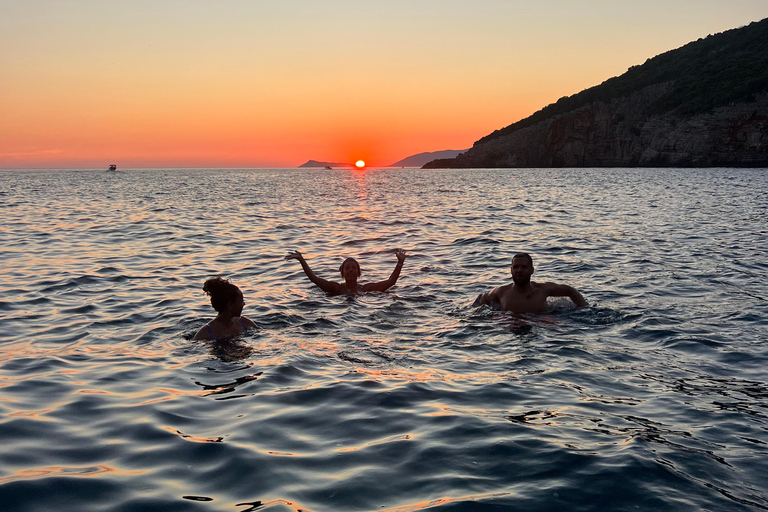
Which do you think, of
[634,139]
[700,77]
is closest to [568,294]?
[634,139]

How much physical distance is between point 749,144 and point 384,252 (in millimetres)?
103214

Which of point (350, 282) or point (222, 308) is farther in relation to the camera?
point (350, 282)

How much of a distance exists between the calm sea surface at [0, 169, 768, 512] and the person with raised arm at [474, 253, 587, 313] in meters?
0.27

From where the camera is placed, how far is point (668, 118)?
11794 cm

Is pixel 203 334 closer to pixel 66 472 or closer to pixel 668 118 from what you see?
pixel 66 472

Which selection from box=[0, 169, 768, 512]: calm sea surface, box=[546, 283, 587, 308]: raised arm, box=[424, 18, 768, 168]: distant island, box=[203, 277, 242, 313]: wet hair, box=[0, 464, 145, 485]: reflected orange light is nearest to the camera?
box=[0, 169, 768, 512]: calm sea surface

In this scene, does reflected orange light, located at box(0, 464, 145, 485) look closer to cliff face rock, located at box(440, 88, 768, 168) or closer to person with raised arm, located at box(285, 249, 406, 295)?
person with raised arm, located at box(285, 249, 406, 295)

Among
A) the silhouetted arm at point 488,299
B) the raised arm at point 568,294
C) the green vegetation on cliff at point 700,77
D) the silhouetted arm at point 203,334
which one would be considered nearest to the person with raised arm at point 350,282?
the silhouetted arm at point 488,299

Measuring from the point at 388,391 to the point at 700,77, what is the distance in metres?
141

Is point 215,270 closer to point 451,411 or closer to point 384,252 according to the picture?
point 384,252

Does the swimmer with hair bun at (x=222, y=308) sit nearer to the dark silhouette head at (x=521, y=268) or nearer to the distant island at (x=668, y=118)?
the dark silhouette head at (x=521, y=268)

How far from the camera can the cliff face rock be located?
100625mm

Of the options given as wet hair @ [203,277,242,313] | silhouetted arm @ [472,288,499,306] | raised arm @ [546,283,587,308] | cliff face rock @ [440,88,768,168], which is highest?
cliff face rock @ [440,88,768,168]

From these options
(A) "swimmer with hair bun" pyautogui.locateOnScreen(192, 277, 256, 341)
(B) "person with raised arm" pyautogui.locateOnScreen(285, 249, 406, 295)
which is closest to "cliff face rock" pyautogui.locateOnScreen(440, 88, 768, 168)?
(B) "person with raised arm" pyautogui.locateOnScreen(285, 249, 406, 295)
